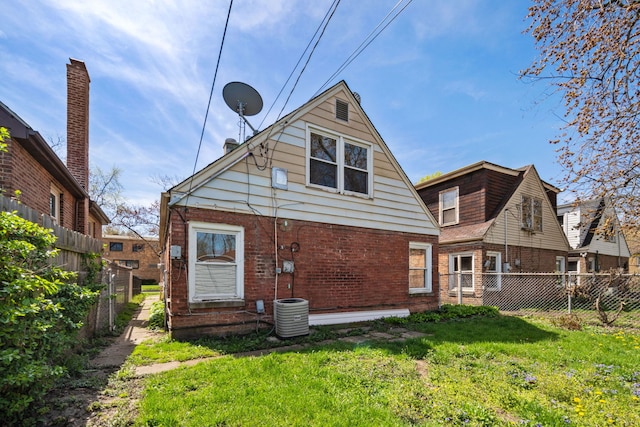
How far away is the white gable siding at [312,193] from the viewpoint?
6.90 m

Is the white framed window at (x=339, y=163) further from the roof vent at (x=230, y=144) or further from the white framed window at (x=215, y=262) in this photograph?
the roof vent at (x=230, y=144)

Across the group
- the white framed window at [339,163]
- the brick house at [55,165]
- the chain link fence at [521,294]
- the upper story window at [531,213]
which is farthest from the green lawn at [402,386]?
the upper story window at [531,213]

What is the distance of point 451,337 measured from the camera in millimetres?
6711

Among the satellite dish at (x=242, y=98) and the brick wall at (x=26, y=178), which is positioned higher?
the satellite dish at (x=242, y=98)

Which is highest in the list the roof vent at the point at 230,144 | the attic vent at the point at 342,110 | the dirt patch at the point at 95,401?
the attic vent at the point at 342,110

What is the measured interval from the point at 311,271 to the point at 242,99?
4.81 meters

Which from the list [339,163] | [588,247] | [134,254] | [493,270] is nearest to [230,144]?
[339,163]

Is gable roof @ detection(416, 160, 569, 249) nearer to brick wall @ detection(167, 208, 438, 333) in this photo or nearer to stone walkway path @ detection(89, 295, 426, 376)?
brick wall @ detection(167, 208, 438, 333)

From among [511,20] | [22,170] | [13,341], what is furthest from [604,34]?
[22,170]

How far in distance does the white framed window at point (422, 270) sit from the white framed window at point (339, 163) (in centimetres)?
277

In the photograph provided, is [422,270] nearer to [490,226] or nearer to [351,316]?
[351,316]

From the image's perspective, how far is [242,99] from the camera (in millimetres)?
8062

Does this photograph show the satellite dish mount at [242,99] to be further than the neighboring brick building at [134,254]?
No

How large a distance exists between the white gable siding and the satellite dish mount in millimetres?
1256
